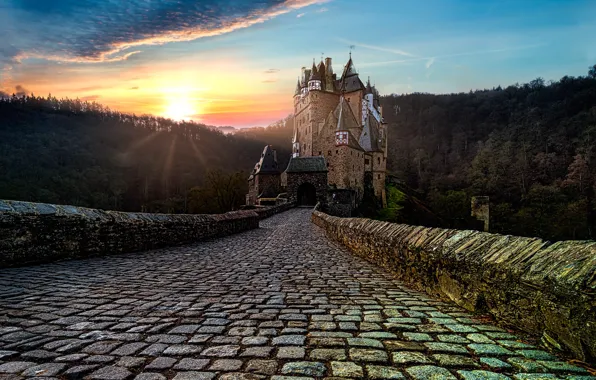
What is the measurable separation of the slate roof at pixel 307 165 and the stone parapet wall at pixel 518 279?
32958 mm

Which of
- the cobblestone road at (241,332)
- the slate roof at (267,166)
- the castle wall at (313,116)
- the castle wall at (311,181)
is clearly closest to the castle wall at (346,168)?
the castle wall at (313,116)

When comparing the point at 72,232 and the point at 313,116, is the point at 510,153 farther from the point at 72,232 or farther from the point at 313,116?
the point at 72,232

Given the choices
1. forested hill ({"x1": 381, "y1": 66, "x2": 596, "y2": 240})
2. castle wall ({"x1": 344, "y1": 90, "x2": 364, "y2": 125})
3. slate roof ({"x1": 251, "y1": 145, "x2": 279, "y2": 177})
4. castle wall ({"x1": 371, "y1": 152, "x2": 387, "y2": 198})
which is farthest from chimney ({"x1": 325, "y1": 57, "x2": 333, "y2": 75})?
forested hill ({"x1": 381, "y1": 66, "x2": 596, "y2": 240})

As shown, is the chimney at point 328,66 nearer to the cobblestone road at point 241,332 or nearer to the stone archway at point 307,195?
the stone archway at point 307,195

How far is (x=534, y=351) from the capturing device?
2545 millimetres

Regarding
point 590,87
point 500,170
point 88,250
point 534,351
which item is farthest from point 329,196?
point 590,87

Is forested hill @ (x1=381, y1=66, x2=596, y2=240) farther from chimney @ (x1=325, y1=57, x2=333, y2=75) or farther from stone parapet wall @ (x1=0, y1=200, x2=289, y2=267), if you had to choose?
stone parapet wall @ (x1=0, y1=200, x2=289, y2=267)

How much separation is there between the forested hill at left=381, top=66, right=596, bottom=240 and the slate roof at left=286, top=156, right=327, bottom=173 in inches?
1140

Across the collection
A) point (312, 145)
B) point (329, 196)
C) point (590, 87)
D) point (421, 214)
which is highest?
point (590, 87)

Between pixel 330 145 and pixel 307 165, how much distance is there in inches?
686

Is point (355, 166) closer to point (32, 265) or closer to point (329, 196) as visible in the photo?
point (329, 196)

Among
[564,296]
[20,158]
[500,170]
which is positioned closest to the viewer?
[564,296]

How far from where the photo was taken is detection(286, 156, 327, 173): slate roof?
125 feet

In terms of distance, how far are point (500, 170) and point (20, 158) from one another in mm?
107347
